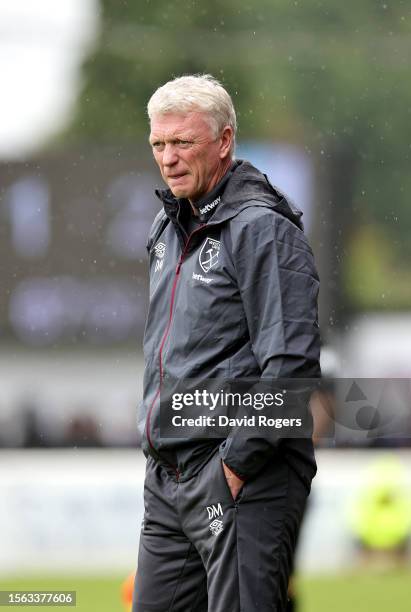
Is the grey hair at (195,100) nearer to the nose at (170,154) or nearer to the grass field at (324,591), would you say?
the nose at (170,154)

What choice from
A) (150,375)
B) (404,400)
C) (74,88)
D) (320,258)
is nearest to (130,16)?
(74,88)

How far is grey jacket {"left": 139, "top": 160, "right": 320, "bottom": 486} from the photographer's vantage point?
2.54 meters

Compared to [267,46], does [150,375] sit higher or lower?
A: higher

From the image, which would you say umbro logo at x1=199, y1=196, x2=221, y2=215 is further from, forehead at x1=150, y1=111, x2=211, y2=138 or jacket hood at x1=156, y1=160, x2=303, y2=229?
forehead at x1=150, y1=111, x2=211, y2=138

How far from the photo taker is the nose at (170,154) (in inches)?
106

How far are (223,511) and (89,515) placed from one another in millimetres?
4576

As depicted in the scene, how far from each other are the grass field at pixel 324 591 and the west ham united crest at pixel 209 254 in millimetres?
3810

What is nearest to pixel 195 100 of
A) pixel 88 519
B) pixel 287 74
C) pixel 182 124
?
pixel 182 124

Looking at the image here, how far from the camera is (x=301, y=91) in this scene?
23344 millimetres

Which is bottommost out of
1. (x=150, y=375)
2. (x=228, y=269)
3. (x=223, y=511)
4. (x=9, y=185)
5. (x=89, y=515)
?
(x=89, y=515)

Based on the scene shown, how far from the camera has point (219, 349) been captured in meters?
2.60

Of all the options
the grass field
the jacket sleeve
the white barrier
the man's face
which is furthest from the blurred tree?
the jacket sleeve

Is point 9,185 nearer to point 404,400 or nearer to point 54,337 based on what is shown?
point 54,337

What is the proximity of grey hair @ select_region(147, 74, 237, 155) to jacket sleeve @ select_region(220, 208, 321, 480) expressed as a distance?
23 cm
